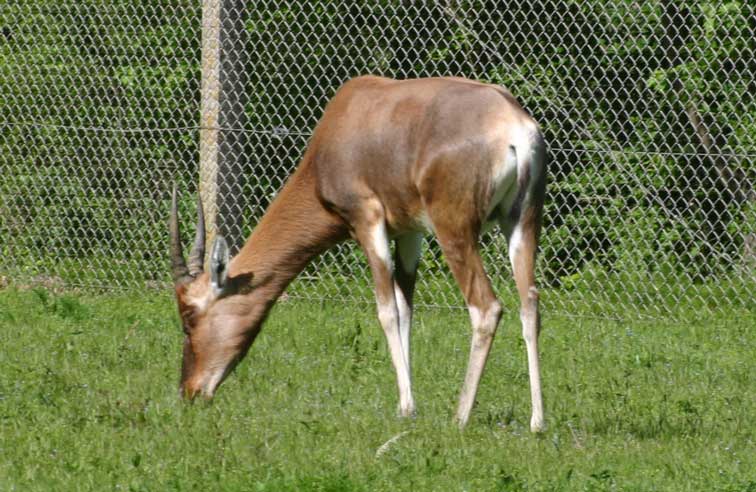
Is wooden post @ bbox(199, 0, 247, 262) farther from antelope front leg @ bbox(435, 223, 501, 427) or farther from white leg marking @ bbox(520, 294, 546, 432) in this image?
white leg marking @ bbox(520, 294, 546, 432)

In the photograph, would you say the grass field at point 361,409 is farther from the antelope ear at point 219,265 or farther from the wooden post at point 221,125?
the wooden post at point 221,125

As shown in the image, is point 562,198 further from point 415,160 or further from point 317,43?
point 415,160

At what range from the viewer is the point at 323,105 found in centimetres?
1058

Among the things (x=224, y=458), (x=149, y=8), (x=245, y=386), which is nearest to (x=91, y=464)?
(x=224, y=458)

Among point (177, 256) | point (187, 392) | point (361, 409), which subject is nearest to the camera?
point (361, 409)

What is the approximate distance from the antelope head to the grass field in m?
0.17

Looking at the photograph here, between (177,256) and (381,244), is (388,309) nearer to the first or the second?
(381,244)

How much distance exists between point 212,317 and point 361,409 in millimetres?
972

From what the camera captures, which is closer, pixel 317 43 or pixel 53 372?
pixel 53 372

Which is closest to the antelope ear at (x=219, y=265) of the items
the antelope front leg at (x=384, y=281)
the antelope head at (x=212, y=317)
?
the antelope head at (x=212, y=317)

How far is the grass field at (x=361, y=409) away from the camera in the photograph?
5371 millimetres

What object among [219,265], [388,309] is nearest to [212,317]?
[219,265]

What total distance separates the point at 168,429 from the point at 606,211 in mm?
4564

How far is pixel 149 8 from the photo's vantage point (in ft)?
37.4
